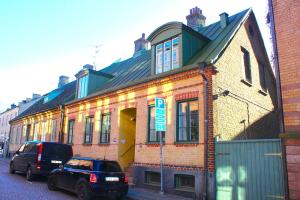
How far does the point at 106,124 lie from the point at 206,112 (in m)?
7.68

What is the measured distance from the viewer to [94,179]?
9.62 m

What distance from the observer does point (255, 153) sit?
9453 millimetres

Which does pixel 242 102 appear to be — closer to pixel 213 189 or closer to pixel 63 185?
pixel 213 189

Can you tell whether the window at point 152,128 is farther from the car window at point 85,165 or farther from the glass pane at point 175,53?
the car window at point 85,165

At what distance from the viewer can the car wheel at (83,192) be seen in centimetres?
955

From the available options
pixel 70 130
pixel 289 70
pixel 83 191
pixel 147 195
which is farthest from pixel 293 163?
pixel 70 130

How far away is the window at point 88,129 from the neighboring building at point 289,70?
12589mm

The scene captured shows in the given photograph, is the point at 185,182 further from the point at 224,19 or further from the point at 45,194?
the point at 224,19

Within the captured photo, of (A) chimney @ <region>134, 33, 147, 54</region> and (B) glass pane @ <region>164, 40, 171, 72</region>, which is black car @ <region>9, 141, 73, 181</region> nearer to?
(B) glass pane @ <region>164, 40, 171, 72</region>

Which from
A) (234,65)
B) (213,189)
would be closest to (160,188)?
(213,189)

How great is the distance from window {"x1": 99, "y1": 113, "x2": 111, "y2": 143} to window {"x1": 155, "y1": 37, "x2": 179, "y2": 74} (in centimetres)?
465

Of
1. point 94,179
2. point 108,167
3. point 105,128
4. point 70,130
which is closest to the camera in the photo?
point 94,179

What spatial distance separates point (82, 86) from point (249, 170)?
1424 centimetres

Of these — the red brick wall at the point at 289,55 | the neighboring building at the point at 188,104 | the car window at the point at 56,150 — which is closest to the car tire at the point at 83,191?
the neighboring building at the point at 188,104
